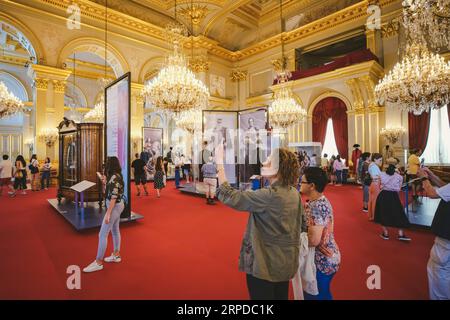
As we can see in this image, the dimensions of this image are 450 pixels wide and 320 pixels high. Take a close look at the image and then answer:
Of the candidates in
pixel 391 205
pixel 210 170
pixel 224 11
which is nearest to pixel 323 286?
pixel 391 205

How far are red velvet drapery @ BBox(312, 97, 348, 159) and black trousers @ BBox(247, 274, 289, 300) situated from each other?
12012 millimetres

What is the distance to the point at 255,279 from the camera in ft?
4.93

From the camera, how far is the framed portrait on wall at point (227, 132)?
8125 millimetres

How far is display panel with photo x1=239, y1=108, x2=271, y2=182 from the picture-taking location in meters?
7.46

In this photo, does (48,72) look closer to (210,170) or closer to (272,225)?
(210,170)

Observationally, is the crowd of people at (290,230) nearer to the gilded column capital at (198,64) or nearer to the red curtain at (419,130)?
the red curtain at (419,130)

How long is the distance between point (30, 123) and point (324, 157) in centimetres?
1826

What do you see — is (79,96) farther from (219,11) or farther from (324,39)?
(324,39)

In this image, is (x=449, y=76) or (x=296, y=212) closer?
(x=296, y=212)

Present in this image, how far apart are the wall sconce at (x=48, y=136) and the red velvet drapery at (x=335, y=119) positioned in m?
12.4

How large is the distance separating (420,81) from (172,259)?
24.5 ft

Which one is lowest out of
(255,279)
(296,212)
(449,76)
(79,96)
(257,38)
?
(255,279)

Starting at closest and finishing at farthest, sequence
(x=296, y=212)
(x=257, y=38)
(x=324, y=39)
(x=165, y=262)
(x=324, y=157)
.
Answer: (x=296, y=212), (x=165, y=262), (x=324, y=157), (x=324, y=39), (x=257, y=38)

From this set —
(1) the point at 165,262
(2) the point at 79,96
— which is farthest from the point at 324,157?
(2) the point at 79,96
